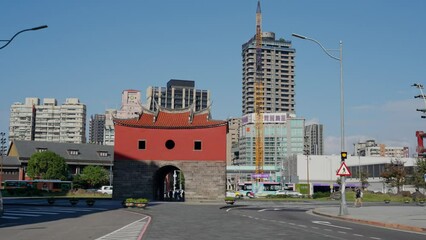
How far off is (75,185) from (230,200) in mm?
59677

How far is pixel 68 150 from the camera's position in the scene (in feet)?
377

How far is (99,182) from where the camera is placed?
10906cm

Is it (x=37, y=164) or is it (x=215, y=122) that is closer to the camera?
(x=215, y=122)

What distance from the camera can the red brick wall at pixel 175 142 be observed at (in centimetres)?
5944

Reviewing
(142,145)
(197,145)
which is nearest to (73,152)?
(142,145)

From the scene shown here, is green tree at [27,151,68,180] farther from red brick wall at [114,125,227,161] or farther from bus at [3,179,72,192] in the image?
red brick wall at [114,125,227,161]

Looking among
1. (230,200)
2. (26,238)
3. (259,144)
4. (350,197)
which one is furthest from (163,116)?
(259,144)

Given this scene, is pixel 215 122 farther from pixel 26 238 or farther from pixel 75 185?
pixel 75 185

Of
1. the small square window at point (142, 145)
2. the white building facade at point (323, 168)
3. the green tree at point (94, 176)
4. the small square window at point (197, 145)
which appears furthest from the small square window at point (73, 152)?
the small square window at point (197, 145)

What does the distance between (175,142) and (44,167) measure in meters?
49.1

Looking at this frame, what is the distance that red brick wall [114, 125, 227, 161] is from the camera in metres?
59.4

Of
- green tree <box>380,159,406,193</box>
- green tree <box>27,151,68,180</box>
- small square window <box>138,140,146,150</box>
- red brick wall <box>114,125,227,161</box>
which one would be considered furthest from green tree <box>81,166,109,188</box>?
green tree <box>380,159,406,193</box>

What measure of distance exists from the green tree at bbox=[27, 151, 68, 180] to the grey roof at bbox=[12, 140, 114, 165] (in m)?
10.4

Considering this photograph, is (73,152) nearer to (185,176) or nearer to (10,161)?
(10,161)
